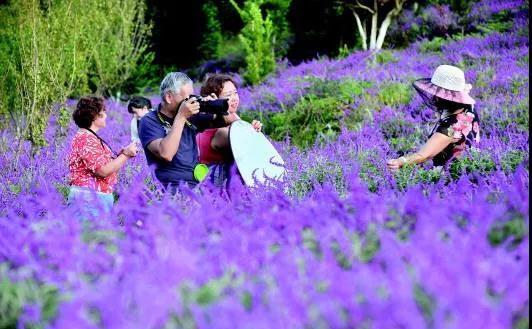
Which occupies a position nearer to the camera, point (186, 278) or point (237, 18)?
point (186, 278)

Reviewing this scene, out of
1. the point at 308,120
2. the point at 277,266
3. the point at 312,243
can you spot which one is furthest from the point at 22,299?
the point at 308,120

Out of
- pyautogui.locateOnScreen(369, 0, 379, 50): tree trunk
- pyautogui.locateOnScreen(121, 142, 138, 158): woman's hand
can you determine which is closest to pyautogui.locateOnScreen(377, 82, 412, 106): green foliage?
pyautogui.locateOnScreen(121, 142, 138, 158): woman's hand

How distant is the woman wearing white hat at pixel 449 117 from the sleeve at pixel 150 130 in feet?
5.41

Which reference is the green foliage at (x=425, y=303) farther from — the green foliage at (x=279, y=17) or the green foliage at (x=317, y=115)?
the green foliage at (x=279, y=17)

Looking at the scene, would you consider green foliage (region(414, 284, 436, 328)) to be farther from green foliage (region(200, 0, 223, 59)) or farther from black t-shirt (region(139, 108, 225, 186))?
green foliage (region(200, 0, 223, 59))

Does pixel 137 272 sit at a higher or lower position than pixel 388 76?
higher

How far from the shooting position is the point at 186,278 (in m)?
1.59

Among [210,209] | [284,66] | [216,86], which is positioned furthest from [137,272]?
[284,66]

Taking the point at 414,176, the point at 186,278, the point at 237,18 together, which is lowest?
the point at 237,18

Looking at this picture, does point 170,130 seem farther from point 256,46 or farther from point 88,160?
point 256,46

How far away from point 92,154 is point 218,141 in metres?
0.91

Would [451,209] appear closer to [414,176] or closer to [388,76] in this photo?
[414,176]

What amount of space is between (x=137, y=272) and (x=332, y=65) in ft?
41.7

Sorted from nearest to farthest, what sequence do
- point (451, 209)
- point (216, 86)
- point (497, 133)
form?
point (451, 209) → point (216, 86) → point (497, 133)
